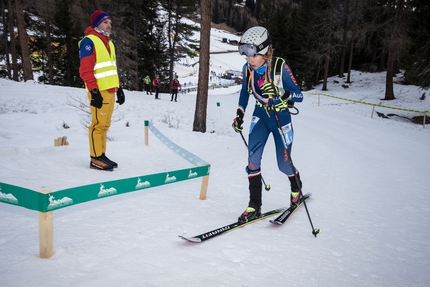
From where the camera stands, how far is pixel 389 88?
23734mm

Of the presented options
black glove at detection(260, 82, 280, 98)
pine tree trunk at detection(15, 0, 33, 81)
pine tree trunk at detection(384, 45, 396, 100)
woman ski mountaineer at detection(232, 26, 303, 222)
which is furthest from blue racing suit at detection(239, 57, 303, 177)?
pine tree trunk at detection(384, 45, 396, 100)

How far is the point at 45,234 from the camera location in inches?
96.9

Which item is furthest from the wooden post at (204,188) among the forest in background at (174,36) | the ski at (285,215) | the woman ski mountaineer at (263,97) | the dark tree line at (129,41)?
the dark tree line at (129,41)

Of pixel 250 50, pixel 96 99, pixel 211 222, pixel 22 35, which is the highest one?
pixel 22 35

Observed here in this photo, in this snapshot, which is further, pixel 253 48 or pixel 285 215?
pixel 285 215

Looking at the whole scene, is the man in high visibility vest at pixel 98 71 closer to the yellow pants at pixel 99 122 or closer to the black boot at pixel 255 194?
the yellow pants at pixel 99 122

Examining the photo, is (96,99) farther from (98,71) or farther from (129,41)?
(129,41)

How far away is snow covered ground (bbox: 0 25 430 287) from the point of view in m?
2.58

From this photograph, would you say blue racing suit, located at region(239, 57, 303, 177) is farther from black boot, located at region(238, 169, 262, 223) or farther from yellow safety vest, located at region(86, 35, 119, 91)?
yellow safety vest, located at region(86, 35, 119, 91)

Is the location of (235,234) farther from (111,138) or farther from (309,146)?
(309,146)

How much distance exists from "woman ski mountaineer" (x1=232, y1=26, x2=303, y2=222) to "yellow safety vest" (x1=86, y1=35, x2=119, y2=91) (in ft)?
8.51

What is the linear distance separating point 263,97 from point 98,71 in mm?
3044

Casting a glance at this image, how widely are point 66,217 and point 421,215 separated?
217 inches

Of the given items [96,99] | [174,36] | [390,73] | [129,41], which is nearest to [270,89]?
[96,99]
